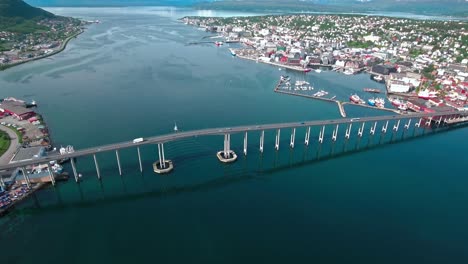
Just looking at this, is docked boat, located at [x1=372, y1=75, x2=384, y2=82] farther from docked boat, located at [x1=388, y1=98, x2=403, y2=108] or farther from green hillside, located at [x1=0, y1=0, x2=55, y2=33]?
green hillside, located at [x1=0, y1=0, x2=55, y2=33]

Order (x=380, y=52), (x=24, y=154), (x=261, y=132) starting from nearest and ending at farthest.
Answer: (x=24, y=154)
(x=261, y=132)
(x=380, y=52)

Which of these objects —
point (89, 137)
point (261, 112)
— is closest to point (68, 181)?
point (89, 137)

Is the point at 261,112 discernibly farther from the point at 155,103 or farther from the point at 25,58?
the point at 25,58

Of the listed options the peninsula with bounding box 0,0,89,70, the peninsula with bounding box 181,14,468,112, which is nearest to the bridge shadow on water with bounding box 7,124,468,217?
the peninsula with bounding box 181,14,468,112

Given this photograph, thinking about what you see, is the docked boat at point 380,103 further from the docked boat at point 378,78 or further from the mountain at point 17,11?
the mountain at point 17,11

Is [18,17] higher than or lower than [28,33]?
higher

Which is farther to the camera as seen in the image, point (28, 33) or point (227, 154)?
point (28, 33)

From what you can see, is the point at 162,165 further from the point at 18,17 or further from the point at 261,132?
the point at 18,17

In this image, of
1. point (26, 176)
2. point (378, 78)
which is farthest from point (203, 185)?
point (378, 78)
